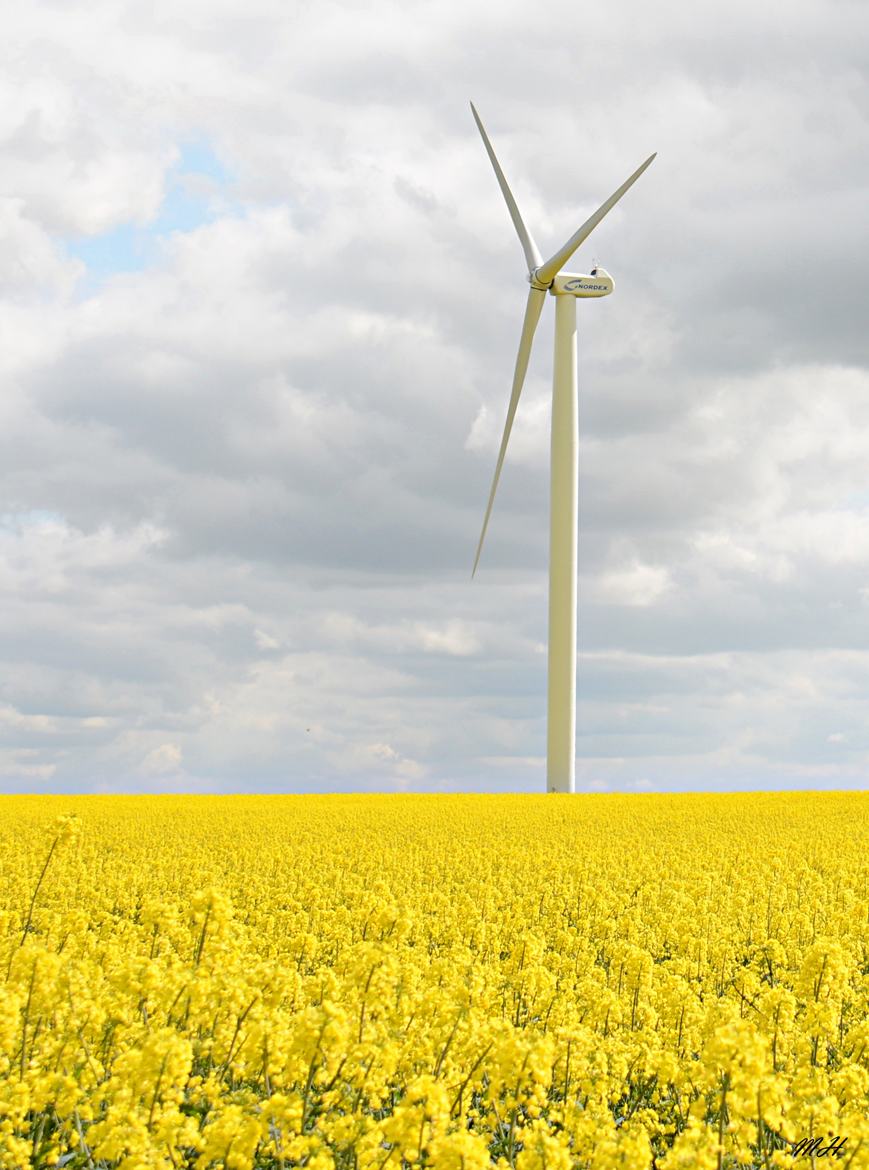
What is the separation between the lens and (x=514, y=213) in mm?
48469

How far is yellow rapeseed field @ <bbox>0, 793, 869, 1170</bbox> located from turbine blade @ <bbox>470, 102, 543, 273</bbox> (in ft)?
105

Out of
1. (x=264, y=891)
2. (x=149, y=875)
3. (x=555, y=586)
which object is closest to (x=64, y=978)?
(x=264, y=891)

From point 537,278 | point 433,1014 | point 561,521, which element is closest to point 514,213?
point 537,278

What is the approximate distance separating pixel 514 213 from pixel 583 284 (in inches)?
168

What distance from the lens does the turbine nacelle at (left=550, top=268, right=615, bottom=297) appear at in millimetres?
48812

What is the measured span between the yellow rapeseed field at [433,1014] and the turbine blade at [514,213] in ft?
105

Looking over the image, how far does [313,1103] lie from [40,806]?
121 feet

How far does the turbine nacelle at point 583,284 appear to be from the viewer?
48812mm

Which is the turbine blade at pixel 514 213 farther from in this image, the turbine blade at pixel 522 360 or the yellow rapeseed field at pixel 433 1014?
the yellow rapeseed field at pixel 433 1014

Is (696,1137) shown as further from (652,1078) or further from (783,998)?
(652,1078)

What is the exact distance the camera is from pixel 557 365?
158 feet
